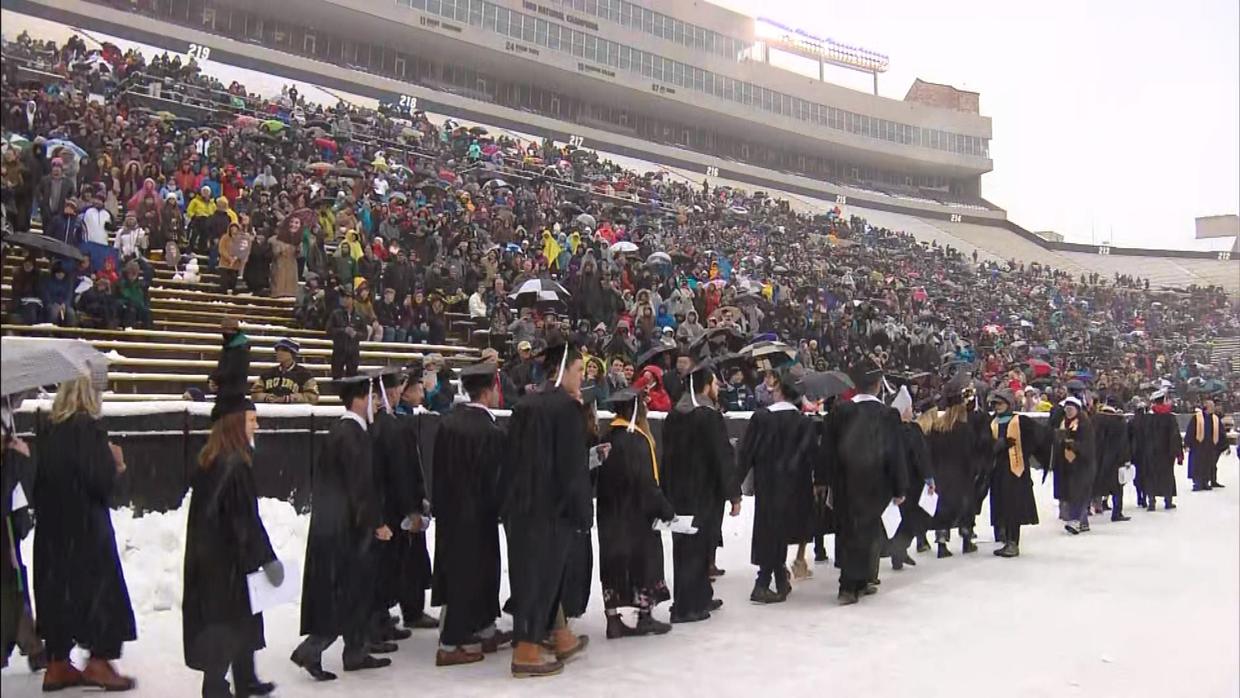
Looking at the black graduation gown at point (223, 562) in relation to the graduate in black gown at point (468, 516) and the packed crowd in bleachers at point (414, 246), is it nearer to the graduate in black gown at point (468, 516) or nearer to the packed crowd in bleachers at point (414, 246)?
the packed crowd in bleachers at point (414, 246)

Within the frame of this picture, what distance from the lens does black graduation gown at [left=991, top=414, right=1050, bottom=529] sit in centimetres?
1059

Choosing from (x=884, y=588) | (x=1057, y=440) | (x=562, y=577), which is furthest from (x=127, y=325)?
(x=1057, y=440)

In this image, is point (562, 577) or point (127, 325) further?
point (127, 325)

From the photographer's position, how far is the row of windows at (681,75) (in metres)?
46.6

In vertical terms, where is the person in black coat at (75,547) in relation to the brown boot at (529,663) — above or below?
above

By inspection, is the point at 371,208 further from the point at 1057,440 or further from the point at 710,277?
the point at 1057,440

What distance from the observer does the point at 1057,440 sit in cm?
1270

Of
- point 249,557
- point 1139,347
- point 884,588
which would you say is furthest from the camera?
point 1139,347

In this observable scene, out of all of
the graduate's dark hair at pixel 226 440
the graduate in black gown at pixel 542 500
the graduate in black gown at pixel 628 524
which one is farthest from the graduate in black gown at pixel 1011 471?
the graduate's dark hair at pixel 226 440

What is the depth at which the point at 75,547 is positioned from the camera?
5.18 metres

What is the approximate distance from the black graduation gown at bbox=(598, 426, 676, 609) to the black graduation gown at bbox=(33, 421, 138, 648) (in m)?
3.03

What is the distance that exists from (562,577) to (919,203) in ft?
202

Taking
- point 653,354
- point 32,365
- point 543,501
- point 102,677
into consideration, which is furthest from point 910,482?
point 32,365

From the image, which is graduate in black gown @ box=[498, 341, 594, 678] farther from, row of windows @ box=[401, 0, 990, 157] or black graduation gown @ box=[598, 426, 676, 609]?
row of windows @ box=[401, 0, 990, 157]
